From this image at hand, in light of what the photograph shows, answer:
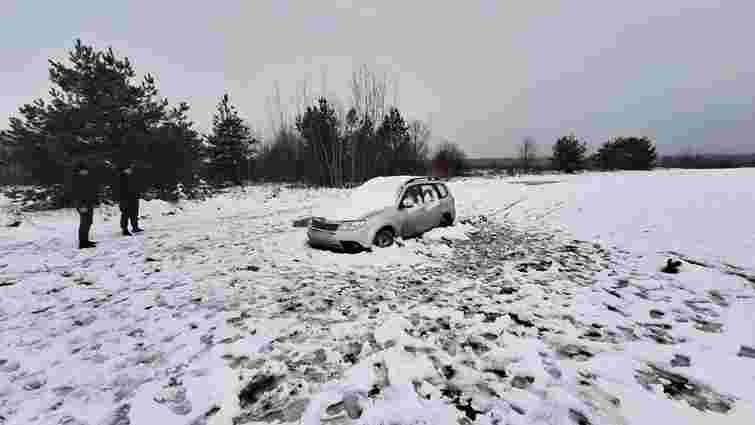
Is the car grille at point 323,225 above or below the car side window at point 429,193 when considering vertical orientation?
below

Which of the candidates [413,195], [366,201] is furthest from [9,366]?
[413,195]

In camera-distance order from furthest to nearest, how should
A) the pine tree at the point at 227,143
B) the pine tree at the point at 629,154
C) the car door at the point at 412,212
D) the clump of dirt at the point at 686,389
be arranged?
the pine tree at the point at 629,154 → the pine tree at the point at 227,143 → the car door at the point at 412,212 → the clump of dirt at the point at 686,389

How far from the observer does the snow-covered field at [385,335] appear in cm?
213

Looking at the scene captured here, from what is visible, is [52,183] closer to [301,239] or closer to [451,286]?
[301,239]

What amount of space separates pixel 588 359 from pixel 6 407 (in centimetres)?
493

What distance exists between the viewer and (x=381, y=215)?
21.3ft

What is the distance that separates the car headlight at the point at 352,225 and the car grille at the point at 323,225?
0.15m

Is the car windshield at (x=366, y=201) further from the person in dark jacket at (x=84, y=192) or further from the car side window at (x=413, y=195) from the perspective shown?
the person in dark jacket at (x=84, y=192)

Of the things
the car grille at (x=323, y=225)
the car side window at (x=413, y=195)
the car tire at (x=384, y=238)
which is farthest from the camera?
the car side window at (x=413, y=195)

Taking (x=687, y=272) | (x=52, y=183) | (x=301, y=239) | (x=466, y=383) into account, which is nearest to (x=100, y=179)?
(x=52, y=183)

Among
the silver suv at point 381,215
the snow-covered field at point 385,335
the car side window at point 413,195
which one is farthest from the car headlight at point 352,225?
the car side window at point 413,195

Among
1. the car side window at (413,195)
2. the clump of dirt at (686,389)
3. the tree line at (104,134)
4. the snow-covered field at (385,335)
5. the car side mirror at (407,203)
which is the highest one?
the tree line at (104,134)

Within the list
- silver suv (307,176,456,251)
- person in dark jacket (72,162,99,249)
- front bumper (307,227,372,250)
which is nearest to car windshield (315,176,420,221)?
silver suv (307,176,456,251)

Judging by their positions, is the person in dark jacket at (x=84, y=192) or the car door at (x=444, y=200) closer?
the person in dark jacket at (x=84, y=192)
